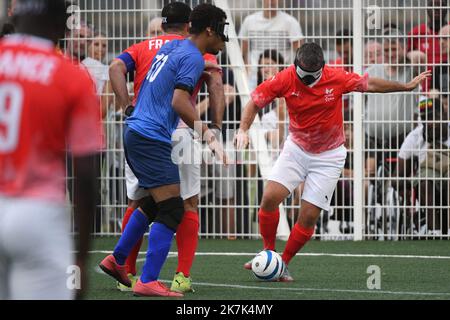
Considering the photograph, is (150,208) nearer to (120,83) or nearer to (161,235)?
(161,235)

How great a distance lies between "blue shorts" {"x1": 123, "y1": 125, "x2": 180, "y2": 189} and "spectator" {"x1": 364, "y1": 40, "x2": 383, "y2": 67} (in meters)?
5.94

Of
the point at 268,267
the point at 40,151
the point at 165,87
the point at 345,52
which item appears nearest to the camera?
the point at 40,151

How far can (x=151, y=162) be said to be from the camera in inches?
323

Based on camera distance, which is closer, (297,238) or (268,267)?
(268,267)

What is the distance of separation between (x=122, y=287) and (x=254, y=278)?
150 centimetres

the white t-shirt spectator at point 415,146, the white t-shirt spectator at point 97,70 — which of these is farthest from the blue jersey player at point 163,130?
the white t-shirt spectator at point 415,146

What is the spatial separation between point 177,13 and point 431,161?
214 inches

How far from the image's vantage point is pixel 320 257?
11836 millimetres

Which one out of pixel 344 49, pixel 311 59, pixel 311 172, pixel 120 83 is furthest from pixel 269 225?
pixel 344 49

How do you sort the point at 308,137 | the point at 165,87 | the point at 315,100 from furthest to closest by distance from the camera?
the point at 308,137 < the point at 315,100 < the point at 165,87

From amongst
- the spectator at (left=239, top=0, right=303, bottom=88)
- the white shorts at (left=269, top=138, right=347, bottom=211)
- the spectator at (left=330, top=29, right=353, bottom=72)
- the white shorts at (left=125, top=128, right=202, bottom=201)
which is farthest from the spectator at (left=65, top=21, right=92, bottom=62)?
the white shorts at (left=125, top=128, right=202, bottom=201)
